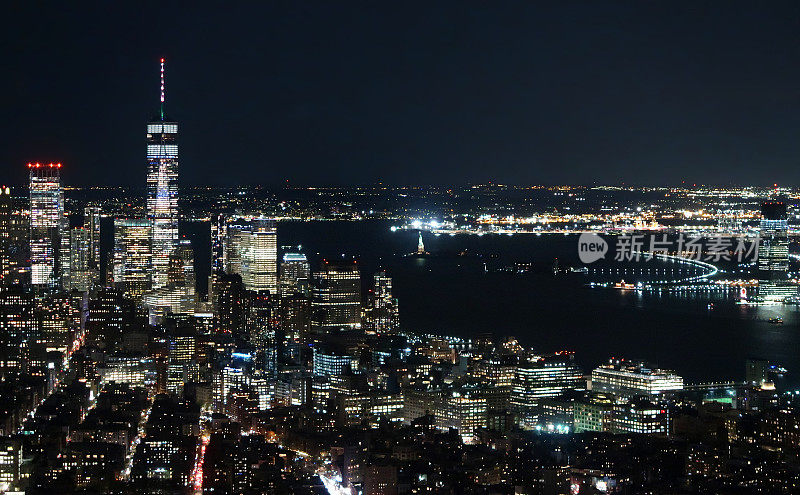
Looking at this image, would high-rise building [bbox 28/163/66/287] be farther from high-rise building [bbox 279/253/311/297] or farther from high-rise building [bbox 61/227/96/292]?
high-rise building [bbox 279/253/311/297]

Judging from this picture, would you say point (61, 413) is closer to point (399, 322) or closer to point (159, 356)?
point (159, 356)

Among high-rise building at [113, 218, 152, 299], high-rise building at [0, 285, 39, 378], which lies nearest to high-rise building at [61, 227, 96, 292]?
high-rise building at [113, 218, 152, 299]

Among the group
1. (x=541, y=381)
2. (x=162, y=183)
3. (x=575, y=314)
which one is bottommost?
(x=541, y=381)

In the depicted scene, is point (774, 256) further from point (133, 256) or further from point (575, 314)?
point (133, 256)

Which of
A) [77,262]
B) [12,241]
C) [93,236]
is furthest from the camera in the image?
[93,236]

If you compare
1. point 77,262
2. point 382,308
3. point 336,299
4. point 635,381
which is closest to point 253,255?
point 77,262

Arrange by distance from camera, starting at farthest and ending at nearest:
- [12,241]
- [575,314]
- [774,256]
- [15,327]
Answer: [774,256]
[12,241]
[575,314]
[15,327]

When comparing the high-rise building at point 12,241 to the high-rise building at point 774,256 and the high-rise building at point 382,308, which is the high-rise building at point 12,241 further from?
the high-rise building at point 774,256
